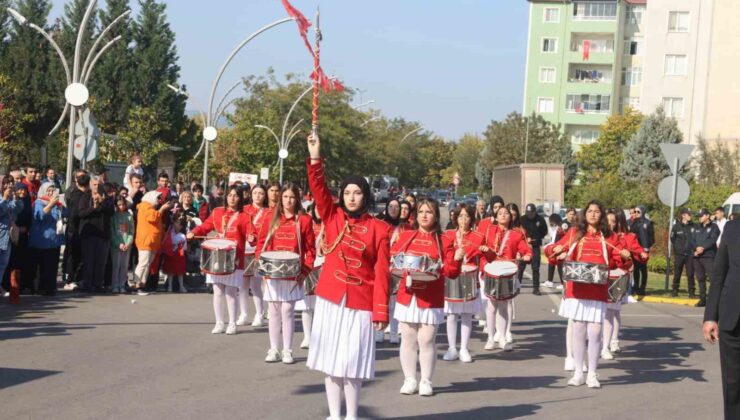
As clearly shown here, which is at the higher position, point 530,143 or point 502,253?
point 530,143

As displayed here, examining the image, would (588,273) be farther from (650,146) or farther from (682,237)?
(650,146)

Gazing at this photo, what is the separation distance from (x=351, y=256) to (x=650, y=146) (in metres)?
58.1

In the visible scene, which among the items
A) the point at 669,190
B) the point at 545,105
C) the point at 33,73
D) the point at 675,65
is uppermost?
the point at 675,65

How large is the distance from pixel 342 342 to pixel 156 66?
186ft

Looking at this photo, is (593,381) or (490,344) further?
(490,344)

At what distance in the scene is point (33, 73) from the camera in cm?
6322

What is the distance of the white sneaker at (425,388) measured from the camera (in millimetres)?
10148

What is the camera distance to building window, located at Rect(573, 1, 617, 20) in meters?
87.4

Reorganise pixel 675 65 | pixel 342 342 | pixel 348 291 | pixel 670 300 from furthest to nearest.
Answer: pixel 675 65, pixel 670 300, pixel 348 291, pixel 342 342

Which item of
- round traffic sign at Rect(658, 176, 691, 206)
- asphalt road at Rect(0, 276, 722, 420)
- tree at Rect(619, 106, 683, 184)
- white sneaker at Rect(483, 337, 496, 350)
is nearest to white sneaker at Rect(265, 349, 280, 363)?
asphalt road at Rect(0, 276, 722, 420)

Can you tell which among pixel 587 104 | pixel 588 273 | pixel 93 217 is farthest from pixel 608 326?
pixel 587 104

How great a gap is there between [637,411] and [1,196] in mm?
9522

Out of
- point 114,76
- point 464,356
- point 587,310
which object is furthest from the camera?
point 114,76

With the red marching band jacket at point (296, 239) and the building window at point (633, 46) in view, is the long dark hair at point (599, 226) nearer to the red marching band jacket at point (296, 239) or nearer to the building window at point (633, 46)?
the red marching band jacket at point (296, 239)
